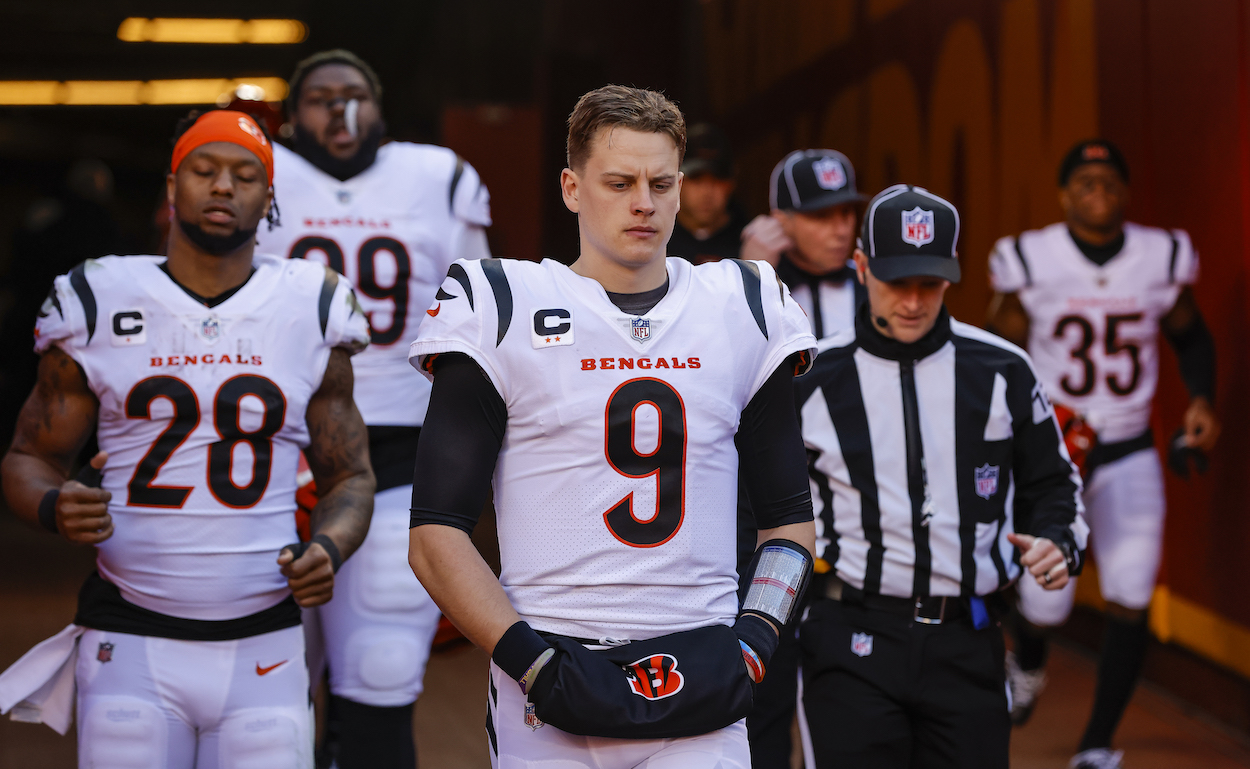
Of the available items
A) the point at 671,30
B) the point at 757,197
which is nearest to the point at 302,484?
the point at 757,197

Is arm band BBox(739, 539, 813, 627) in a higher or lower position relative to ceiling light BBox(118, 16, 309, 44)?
lower

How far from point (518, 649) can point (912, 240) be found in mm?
1644

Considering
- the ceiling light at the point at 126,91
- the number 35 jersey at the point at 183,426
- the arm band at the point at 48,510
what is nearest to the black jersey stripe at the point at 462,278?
the number 35 jersey at the point at 183,426

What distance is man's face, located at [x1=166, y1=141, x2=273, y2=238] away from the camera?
3012mm

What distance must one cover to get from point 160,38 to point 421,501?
1212 cm

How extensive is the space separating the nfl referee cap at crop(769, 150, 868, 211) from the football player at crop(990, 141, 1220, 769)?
1397mm

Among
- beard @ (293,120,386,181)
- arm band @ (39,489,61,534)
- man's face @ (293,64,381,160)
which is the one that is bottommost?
arm band @ (39,489,61,534)

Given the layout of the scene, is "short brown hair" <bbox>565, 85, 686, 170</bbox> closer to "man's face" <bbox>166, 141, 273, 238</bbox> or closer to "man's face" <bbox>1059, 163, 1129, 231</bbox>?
"man's face" <bbox>166, 141, 273, 238</bbox>

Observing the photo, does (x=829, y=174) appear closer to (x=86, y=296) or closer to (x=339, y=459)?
(x=339, y=459)

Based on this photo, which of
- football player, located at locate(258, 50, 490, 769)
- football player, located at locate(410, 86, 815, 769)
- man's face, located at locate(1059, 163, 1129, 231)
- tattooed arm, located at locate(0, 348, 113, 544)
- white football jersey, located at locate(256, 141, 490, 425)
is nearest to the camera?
football player, located at locate(410, 86, 815, 769)

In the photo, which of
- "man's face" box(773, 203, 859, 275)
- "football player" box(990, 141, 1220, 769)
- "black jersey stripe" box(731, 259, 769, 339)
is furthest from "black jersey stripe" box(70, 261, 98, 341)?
"football player" box(990, 141, 1220, 769)

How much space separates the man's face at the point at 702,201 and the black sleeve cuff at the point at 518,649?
336 cm

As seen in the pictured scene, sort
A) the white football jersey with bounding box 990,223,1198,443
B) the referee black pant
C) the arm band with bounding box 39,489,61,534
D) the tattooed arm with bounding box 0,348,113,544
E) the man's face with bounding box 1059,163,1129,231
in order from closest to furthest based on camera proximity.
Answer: the arm band with bounding box 39,489,61,534 < the tattooed arm with bounding box 0,348,113,544 < the referee black pant < the white football jersey with bounding box 990,223,1198,443 < the man's face with bounding box 1059,163,1129,231

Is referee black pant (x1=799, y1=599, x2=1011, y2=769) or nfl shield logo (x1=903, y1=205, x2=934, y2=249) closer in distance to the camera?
referee black pant (x1=799, y1=599, x2=1011, y2=769)
